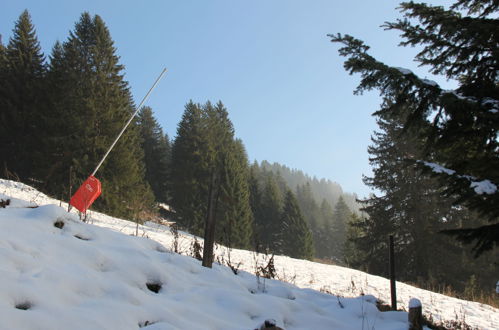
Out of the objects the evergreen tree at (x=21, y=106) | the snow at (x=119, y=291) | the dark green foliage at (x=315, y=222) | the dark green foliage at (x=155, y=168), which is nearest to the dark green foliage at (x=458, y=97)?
the snow at (x=119, y=291)

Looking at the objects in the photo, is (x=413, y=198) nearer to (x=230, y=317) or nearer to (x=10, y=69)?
(x=230, y=317)

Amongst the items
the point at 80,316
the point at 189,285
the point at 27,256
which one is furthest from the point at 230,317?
the point at 27,256

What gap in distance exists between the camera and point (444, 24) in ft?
14.5

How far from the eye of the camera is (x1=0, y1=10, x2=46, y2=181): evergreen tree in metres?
23.7

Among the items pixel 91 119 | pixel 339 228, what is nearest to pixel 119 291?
pixel 91 119

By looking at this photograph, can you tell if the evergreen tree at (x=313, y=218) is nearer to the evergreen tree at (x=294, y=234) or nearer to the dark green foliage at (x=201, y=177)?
the evergreen tree at (x=294, y=234)

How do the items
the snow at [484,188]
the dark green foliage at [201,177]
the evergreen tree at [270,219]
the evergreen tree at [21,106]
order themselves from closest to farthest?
the snow at [484,188]
the evergreen tree at [21,106]
the dark green foliage at [201,177]
the evergreen tree at [270,219]

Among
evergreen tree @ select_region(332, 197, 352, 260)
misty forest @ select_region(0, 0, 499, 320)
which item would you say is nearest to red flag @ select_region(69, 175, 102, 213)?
misty forest @ select_region(0, 0, 499, 320)

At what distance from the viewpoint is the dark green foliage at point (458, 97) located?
367 centimetres

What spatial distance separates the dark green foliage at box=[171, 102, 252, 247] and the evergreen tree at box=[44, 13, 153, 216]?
1149cm

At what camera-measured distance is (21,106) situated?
2527 centimetres

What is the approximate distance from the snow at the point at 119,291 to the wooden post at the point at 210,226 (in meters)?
0.28

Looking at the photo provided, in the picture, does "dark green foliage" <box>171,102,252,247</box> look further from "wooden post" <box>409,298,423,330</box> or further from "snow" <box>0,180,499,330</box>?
"wooden post" <box>409,298,423,330</box>

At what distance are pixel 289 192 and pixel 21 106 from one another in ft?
118
